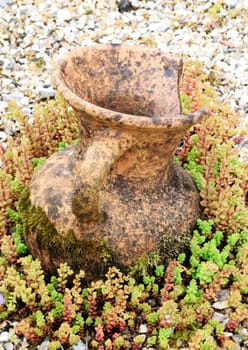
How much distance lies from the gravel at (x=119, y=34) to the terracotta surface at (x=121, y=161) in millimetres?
1431

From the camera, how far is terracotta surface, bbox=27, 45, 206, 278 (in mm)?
2361

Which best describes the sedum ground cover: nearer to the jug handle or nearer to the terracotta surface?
the terracotta surface

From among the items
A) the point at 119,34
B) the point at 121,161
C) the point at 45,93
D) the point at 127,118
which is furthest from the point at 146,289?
the point at 119,34

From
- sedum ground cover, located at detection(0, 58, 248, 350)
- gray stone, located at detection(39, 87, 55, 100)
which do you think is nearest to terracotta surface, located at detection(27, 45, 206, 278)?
sedum ground cover, located at detection(0, 58, 248, 350)

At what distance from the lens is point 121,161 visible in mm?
2594

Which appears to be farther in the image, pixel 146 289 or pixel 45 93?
pixel 45 93

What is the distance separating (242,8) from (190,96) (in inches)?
70.0

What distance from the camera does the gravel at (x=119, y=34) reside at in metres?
4.45

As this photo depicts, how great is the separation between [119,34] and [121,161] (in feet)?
9.26

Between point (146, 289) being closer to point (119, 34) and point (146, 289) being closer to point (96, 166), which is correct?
point (96, 166)

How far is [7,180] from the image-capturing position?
3.25 meters

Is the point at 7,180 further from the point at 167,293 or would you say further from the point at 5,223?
the point at 167,293

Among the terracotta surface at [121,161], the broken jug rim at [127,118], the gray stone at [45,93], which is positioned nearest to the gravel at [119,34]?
the gray stone at [45,93]

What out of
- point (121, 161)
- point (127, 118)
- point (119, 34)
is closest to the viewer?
point (127, 118)
